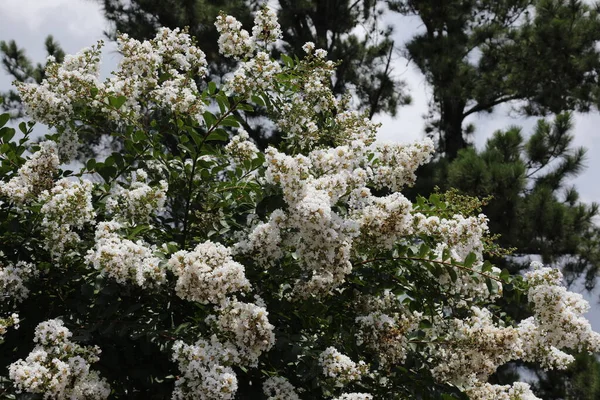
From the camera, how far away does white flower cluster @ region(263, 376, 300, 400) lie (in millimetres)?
1960

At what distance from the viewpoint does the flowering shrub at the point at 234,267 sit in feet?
6.16

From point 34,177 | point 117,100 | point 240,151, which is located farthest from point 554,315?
point 34,177

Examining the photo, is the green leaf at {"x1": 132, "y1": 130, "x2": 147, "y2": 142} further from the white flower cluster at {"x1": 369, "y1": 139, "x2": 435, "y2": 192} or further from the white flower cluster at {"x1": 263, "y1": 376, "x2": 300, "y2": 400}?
the white flower cluster at {"x1": 263, "y1": 376, "x2": 300, "y2": 400}

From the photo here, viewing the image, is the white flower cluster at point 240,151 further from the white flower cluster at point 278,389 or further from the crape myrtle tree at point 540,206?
the crape myrtle tree at point 540,206

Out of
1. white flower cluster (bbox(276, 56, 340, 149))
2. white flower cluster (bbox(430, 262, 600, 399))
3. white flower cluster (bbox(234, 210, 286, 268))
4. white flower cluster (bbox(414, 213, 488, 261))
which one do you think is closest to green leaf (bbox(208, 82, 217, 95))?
white flower cluster (bbox(276, 56, 340, 149))

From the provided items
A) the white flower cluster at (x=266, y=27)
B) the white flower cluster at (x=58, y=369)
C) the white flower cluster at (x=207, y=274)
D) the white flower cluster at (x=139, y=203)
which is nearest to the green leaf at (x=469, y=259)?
the white flower cluster at (x=207, y=274)

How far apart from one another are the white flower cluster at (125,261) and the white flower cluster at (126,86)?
54cm

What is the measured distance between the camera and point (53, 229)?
6.70 ft

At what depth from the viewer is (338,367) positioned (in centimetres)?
193

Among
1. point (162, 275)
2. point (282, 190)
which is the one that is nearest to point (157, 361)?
point (162, 275)

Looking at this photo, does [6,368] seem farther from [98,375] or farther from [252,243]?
[252,243]

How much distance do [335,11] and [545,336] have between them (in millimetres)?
7752

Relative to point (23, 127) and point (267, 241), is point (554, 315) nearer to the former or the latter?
point (267, 241)

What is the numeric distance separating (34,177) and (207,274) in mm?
779
